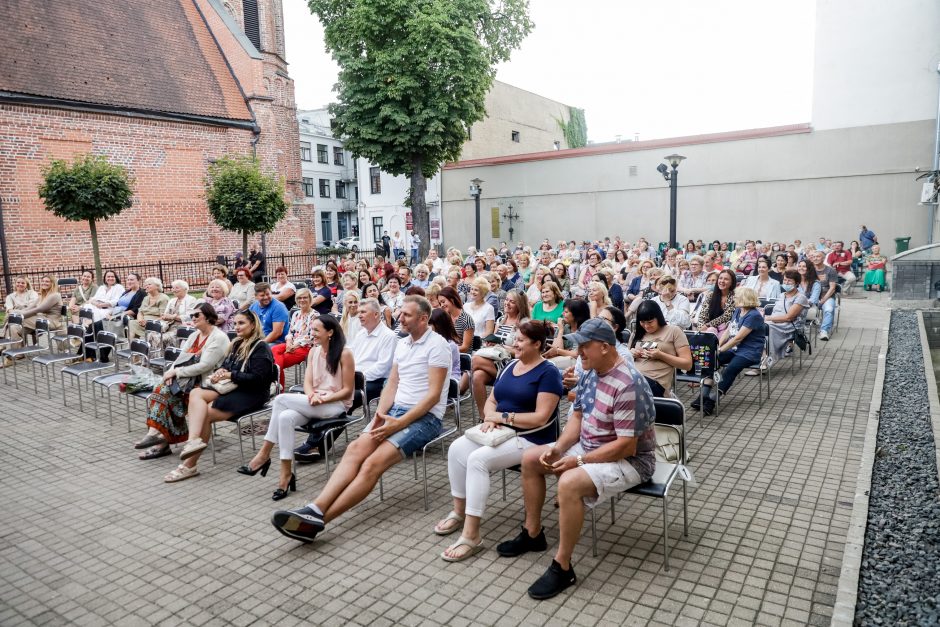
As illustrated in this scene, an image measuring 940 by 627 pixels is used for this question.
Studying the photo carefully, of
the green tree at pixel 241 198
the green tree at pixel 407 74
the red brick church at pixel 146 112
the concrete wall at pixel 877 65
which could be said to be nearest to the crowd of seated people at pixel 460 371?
the green tree at pixel 241 198

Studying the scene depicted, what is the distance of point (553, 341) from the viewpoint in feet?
23.4

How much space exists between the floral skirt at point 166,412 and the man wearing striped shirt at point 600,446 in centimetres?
403

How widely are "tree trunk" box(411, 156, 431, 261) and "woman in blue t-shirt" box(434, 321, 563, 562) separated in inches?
921

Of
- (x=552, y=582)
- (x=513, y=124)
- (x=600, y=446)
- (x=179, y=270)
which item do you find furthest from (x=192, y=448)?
(x=513, y=124)

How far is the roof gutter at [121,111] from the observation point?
19219mm

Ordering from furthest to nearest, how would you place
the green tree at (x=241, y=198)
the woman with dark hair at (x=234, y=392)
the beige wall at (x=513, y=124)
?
the beige wall at (x=513, y=124) < the green tree at (x=241, y=198) < the woman with dark hair at (x=234, y=392)

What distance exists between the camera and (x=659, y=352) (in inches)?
233

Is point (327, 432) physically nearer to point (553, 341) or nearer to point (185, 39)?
point (553, 341)

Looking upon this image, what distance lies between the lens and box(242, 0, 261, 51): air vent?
89.7ft

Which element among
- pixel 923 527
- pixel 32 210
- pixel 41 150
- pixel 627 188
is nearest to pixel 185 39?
pixel 41 150

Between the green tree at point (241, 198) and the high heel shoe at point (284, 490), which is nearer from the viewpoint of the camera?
the high heel shoe at point (284, 490)

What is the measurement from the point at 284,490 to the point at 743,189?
23.3 meters

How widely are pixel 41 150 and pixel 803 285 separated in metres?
21.6

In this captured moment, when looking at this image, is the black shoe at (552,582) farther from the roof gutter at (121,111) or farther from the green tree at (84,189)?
the roof gutter at (121,111)
